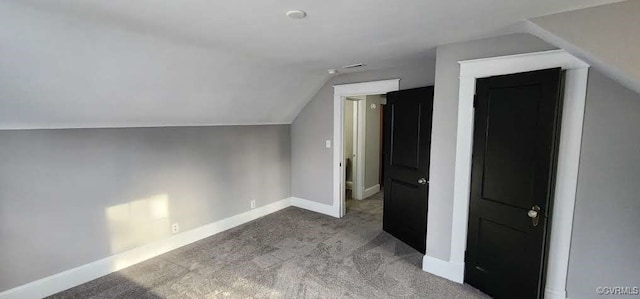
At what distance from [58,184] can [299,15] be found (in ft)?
8.64

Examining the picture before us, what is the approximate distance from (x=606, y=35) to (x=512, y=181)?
3.76 feet

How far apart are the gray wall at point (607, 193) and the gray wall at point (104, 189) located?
3831 mm

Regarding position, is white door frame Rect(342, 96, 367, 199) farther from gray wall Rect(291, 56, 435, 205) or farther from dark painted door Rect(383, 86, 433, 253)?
dark painted door Rect(383, 86, 433, 253)

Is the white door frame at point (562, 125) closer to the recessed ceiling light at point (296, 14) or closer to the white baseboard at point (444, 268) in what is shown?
the white baseboard at point (444, 268)

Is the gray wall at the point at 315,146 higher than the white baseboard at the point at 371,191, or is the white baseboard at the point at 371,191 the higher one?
the gray wall at the point at 315,146

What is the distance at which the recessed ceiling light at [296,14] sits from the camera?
1.80 metres

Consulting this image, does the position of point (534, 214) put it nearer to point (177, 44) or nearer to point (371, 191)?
point (177, 44)

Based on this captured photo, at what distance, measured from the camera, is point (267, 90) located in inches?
151

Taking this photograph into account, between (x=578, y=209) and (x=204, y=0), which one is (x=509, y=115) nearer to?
(x=578, y=209)

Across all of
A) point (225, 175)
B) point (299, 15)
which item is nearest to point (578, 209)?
point (299, 15)

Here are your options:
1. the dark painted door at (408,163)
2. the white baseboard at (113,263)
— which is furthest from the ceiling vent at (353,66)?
the white baseboard at (113,263)

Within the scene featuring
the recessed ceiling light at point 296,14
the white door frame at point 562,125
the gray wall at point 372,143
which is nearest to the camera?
the recessed ceiling light at point 296,14

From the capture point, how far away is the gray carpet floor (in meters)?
2.61

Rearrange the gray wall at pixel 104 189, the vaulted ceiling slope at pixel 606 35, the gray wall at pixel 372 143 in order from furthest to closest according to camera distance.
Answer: the gray wall at pixel 372 143, the gray wall at pixel 104 189, the vaulted ceiling slope at pixel 606 35
